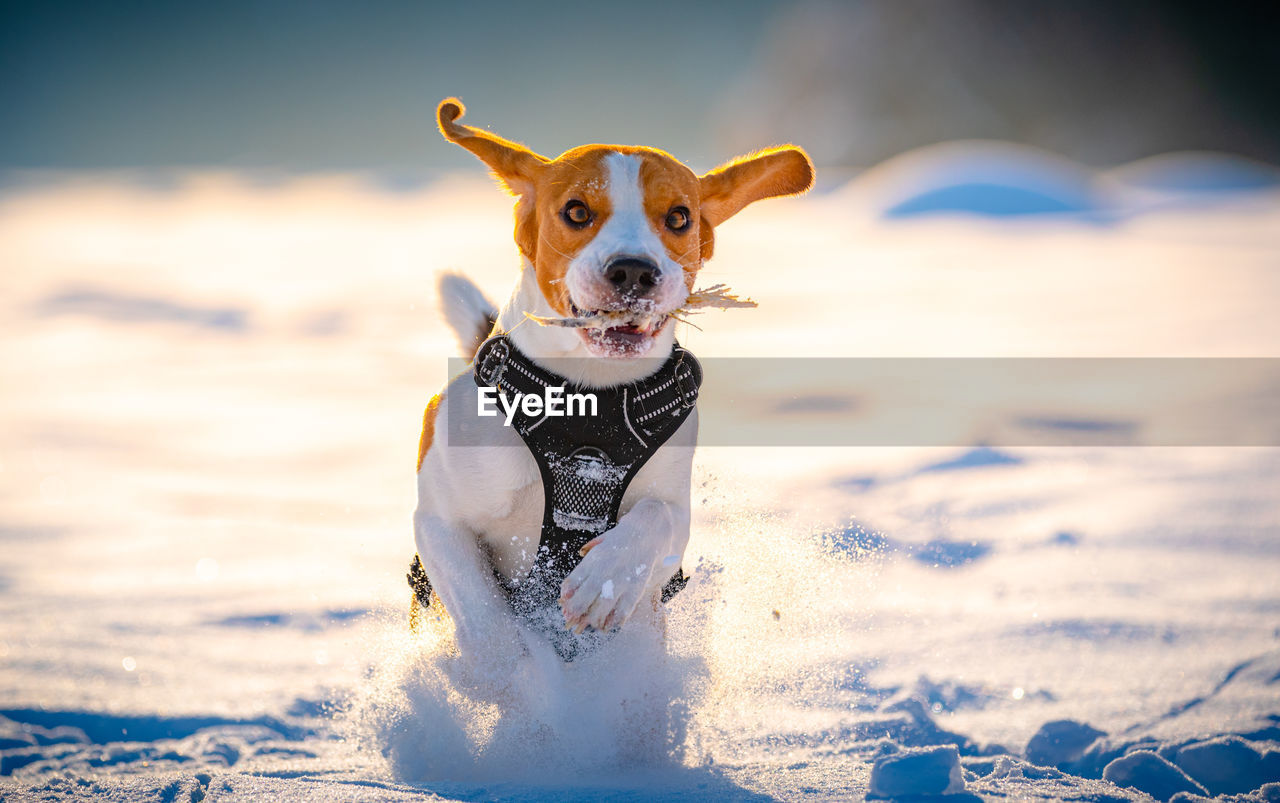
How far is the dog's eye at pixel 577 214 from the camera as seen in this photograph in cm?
351

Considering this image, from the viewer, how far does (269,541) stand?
636 centimetres

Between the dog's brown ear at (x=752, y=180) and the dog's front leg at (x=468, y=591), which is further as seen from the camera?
the dog's brown ear at (x=752, y=180)

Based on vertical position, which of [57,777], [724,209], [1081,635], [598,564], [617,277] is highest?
[724,209]

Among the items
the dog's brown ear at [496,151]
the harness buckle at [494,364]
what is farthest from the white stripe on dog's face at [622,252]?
the harness buckle at [494,364]

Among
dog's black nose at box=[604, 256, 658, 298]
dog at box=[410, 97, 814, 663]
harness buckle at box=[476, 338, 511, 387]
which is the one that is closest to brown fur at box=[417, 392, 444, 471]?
dog at box=[410, 97, 814, 663]

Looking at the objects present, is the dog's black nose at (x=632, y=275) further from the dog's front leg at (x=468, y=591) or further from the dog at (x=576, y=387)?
the dog's front leg at (x=468, y=591)

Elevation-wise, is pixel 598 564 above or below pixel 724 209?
below

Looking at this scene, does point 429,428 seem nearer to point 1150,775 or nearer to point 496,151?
point 496,151

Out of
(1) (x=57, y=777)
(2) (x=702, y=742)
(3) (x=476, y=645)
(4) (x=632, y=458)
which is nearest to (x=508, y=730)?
(3) (x=476, y=645)

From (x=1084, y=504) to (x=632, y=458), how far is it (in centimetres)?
398

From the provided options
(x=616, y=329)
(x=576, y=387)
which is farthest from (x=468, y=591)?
(x=616, y=329)

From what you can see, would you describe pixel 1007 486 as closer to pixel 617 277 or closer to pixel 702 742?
pixel 702 742

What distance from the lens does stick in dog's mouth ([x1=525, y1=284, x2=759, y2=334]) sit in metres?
3.34

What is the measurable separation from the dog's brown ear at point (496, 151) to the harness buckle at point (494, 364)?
535 mm
